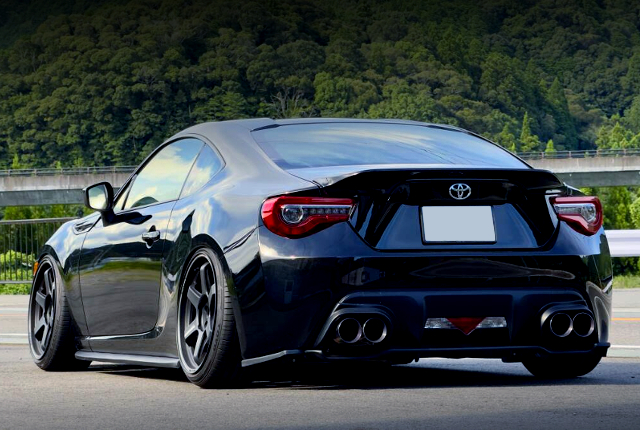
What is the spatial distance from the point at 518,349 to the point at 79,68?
17307 centimetres

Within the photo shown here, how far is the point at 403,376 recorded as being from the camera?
6.80 m

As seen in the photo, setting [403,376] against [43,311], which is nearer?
[403,376]

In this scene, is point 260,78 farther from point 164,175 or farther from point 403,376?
point 403,376

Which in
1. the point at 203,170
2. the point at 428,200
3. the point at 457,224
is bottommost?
the point at 457,224

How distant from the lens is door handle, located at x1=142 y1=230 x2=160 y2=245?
6605mm

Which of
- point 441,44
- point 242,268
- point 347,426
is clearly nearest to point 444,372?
point 242,268

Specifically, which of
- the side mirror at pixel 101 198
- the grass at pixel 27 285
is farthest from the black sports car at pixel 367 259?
the grass at pixel 27 285

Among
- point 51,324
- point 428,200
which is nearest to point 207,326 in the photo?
point 428,200

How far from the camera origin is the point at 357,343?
18.7 ft

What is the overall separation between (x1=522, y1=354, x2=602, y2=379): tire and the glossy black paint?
335mm

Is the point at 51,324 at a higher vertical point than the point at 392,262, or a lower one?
lower

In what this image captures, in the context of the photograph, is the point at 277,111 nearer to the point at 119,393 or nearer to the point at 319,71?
the point at 319,71

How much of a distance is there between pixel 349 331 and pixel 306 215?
1.72 feet

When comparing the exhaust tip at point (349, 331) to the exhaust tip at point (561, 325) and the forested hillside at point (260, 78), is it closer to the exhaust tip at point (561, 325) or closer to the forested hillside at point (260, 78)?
the exhaust tip at point (561, 325)
